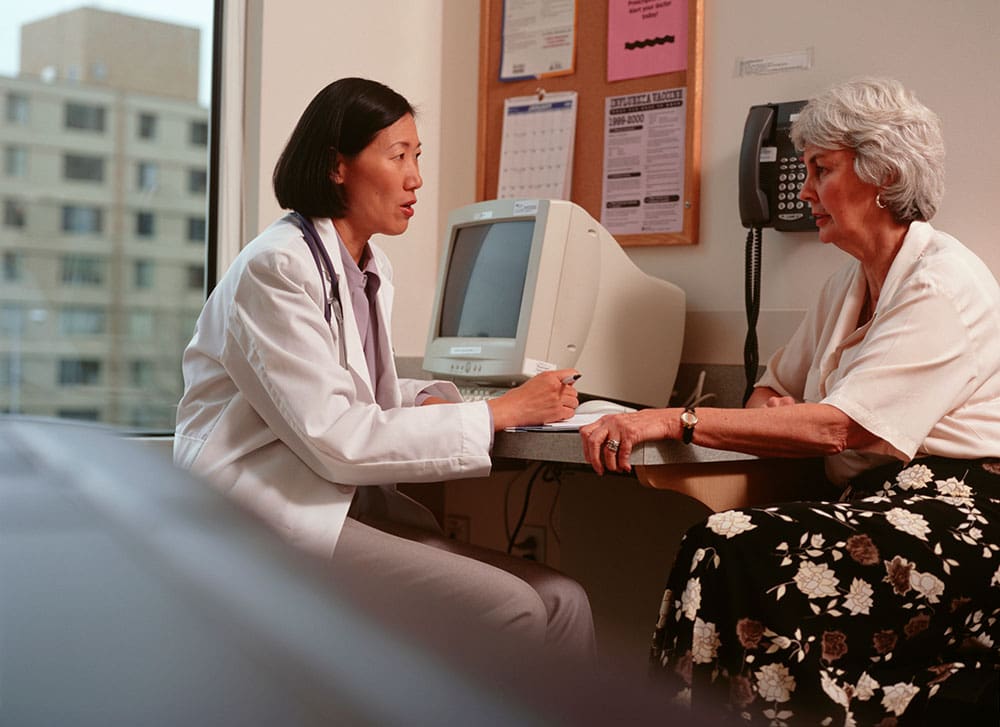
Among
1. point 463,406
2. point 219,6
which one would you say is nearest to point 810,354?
point 463,406

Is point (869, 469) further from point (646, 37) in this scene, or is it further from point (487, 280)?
point (646, 37)

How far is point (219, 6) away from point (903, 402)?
1.86 meters

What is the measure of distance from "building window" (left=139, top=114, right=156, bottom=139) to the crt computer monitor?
0.68 m

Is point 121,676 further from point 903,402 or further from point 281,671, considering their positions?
Result: point 903,402

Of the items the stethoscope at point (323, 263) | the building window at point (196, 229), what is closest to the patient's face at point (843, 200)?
the stethoscope at point (323, 263)

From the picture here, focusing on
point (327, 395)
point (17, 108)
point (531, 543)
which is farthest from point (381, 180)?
point (531, 543)

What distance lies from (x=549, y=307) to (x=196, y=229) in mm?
932

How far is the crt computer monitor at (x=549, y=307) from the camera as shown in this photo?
207cm

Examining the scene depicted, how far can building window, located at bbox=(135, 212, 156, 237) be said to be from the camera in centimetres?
209

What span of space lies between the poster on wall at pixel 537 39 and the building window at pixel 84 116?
1.23 metres

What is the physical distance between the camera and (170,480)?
0.27 m

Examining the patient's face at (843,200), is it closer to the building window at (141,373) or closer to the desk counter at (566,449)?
the desk counter at (566,449)

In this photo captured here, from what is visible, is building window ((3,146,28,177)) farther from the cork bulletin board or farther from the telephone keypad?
the telephone keypad

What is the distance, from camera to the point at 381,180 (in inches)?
67.5
